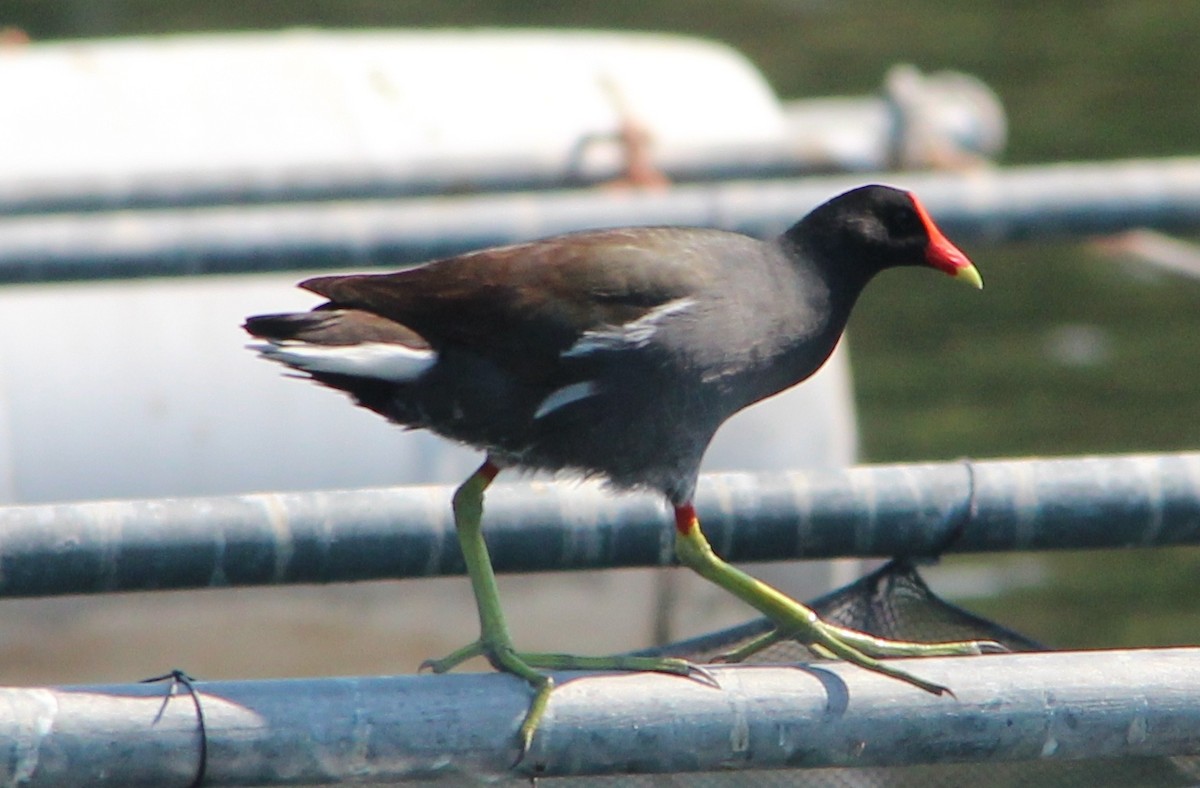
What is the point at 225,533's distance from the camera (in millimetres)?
2422

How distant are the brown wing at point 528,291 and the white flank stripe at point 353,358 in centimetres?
5

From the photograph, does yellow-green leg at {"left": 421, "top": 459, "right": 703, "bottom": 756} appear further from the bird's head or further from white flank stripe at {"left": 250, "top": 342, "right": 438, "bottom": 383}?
the bird's head

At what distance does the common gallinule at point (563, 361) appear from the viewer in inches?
102

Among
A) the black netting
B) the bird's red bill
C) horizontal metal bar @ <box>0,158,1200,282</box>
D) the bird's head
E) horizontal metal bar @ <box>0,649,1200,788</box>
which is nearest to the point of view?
horizontal metal bar @ <box>0,649,1200,788</box>

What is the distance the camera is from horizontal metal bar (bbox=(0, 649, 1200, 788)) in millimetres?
1804

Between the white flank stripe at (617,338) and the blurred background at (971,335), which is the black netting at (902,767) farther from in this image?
the blurred background at (971,335)

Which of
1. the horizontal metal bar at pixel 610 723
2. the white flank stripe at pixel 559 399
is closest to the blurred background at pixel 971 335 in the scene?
the white flank stripe at pixel 559 399

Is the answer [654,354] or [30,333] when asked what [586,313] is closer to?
[654,354]

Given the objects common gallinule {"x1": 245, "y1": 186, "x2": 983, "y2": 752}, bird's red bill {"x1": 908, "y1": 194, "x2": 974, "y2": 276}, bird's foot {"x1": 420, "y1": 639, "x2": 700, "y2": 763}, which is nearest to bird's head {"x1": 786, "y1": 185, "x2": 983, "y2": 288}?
bird's red bill {"x1": 908, "y1": 194, "x2": 974, "y2": 276}

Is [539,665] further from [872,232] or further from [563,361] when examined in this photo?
[872,232]

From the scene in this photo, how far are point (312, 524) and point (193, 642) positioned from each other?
2.00m

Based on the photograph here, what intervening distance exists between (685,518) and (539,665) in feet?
1.52

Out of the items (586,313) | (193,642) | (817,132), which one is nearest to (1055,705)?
(586,313)

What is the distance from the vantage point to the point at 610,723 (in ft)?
6.30
